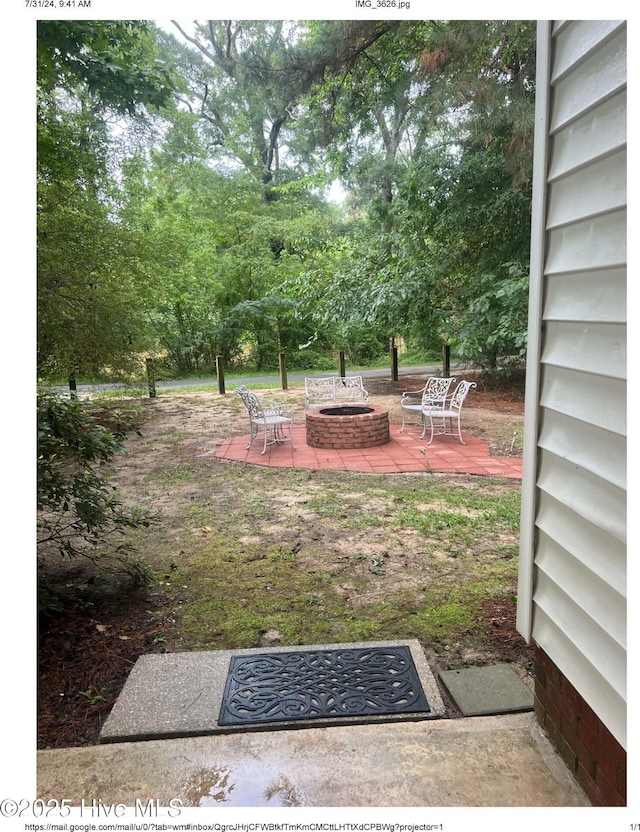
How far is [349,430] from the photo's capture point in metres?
6.39

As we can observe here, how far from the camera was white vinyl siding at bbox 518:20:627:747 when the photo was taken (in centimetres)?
112

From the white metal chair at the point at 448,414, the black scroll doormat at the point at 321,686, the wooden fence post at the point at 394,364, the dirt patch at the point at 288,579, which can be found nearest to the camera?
the black scroll doormat at the point at 321,686

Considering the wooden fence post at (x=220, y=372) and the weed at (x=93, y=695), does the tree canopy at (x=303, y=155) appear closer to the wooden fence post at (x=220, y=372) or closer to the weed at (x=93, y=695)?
the wooden fence post at (x=220, y=372)

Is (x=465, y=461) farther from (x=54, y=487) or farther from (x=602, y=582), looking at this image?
(x=602, y=582)

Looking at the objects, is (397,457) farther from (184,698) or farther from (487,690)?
(184,698)

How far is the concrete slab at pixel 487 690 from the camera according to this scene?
6.37 ft

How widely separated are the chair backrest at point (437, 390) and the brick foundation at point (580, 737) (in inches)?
208

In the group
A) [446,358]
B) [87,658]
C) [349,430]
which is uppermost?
[446,358]

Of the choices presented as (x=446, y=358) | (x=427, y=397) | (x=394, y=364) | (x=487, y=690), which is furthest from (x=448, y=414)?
(x=394, y=364)

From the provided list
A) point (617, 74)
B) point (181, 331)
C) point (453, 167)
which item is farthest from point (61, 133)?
point (181, 331)

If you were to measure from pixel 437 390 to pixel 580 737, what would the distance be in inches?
285

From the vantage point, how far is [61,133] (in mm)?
5730
